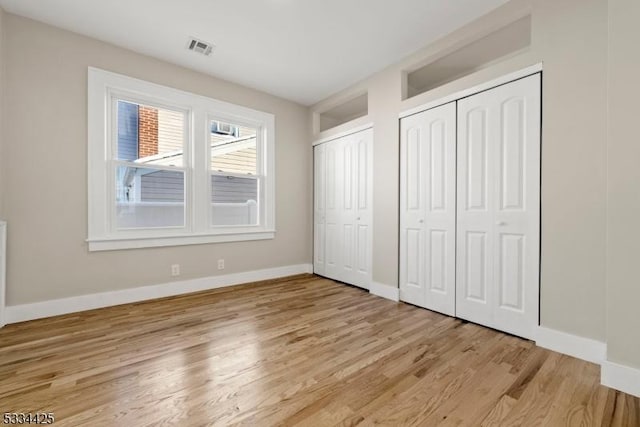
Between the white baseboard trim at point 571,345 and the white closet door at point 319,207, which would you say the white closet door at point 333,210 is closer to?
the white closet door at point 319,207

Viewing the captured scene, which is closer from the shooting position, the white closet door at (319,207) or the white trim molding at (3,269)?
the white trim molding at (3,269)

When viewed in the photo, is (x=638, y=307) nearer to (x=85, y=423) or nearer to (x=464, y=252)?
(x=464, y=252)

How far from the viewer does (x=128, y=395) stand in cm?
155

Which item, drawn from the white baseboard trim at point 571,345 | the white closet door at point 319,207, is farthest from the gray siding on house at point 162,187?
the white baseboard trim at point 571,345

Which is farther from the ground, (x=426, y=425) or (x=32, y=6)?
(x=32, y=6)

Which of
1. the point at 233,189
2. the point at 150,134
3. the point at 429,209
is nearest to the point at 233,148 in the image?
the point at 233,189

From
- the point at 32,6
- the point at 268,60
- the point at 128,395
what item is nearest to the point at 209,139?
the point at 268,60

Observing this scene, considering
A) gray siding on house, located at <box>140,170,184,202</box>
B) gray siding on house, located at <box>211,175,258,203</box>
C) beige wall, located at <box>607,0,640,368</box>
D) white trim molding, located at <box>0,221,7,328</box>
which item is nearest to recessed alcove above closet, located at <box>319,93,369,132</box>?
gray siding on house, located at <box>211,175,258,203</box>

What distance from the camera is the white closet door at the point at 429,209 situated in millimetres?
2771

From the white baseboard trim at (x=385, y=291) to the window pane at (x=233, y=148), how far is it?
2353 millimetres

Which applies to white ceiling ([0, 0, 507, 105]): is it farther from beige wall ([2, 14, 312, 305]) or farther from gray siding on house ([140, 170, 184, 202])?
gray siding on house ([140, 170, 184, 202])

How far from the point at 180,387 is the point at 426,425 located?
1.34 m

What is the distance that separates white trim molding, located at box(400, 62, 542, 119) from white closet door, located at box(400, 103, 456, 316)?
2.0 inches

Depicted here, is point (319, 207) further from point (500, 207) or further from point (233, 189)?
point (500, 207)
